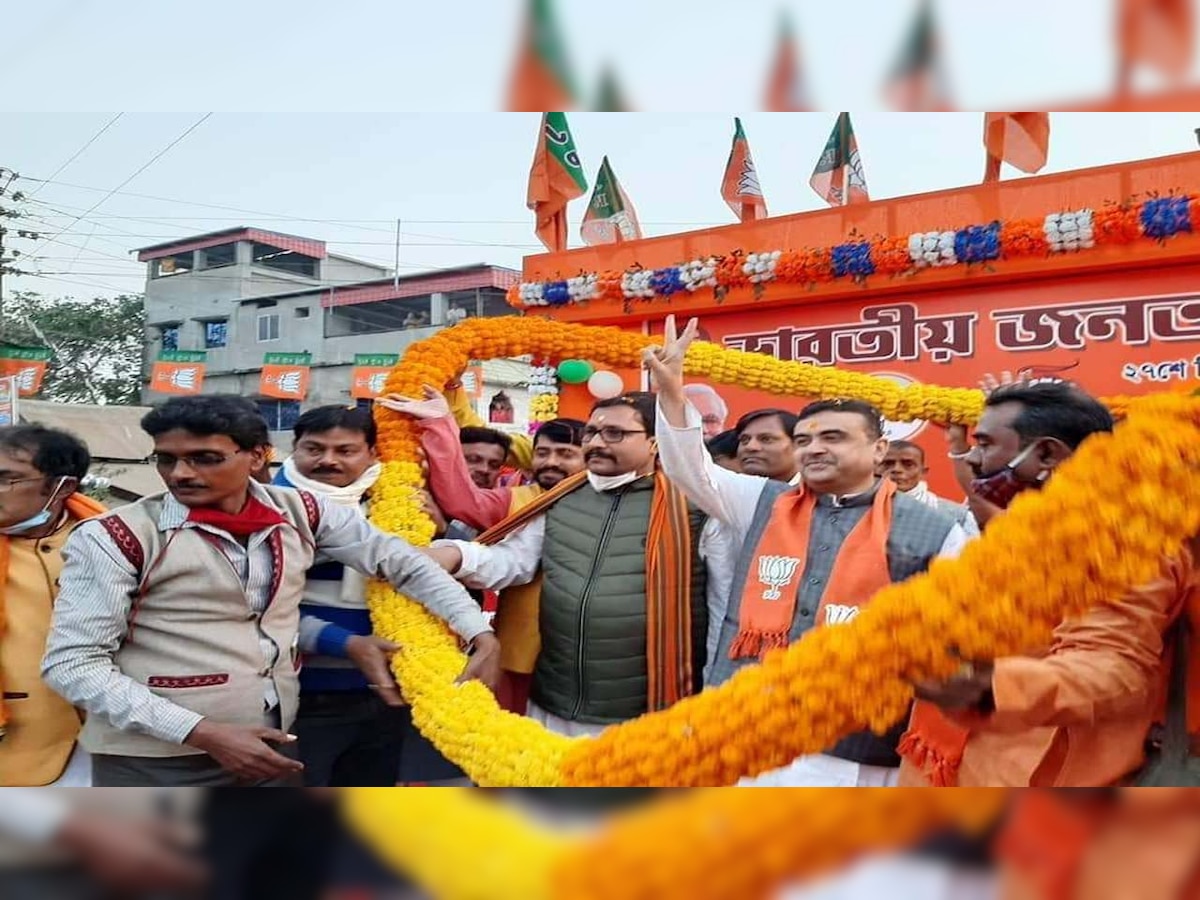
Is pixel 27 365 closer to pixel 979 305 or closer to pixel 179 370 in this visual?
pixel 179 370

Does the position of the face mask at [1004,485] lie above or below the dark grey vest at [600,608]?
above

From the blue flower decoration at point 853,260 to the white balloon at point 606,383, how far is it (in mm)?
1061

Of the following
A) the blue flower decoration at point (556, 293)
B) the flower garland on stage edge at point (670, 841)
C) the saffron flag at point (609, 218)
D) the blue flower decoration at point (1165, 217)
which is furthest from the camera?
the blue flower decoration at point (556, 293)

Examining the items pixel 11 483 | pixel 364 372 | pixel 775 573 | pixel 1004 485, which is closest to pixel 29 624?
pixel 11 483

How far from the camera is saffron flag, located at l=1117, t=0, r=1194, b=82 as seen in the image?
83.0 inches

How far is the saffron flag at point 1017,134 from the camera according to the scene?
2.53 meters

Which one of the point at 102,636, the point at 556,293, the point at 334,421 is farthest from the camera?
the point at 556,293

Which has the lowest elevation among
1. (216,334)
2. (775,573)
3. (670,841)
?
(670,841)

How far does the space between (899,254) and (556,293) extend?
5.60 feet

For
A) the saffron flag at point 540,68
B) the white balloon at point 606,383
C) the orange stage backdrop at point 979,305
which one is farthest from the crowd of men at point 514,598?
the orange stage backdrop at point 979,305

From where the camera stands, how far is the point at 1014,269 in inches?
149

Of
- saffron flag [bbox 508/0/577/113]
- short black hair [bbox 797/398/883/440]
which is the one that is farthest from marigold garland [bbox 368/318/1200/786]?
saffron flag [bbox 508/0/577/113]

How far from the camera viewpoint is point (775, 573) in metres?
2.25

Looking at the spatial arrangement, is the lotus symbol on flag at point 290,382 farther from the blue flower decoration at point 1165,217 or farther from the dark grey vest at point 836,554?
the blue flower decoration at point 1165,217
